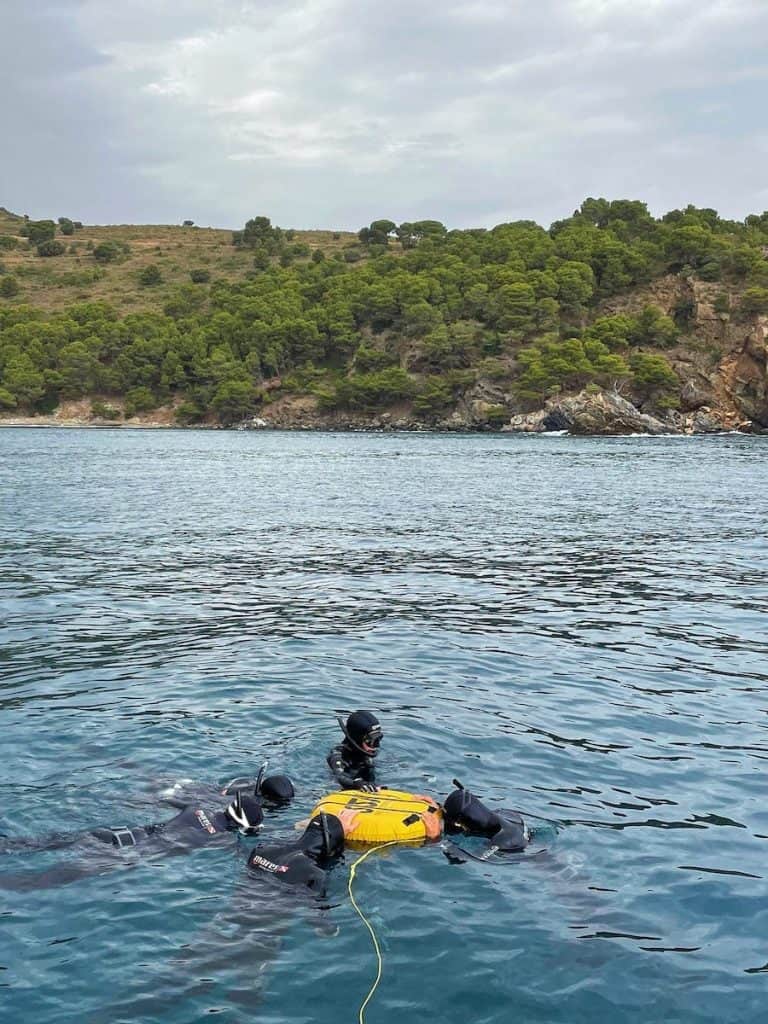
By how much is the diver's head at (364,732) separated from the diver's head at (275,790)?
1.03 meters

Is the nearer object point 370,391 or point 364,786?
point 364,786

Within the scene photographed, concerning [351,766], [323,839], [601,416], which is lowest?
[351,766]

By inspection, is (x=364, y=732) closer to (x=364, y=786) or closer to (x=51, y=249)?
(x=364, y=786)

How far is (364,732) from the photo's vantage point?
10.7m

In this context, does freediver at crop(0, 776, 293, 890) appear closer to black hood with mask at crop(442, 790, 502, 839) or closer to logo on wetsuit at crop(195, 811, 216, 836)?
logo on wetsuit at crop(195, 811, 216, 836)

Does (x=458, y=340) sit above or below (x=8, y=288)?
below

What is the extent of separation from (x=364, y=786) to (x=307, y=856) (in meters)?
1.84

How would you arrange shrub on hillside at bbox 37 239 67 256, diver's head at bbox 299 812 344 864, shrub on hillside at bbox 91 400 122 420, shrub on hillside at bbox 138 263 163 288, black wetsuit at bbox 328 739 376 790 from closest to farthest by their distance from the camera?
diver's head at bbox 299 812 344 864 → black wetsuit at bbox 328 739 376 790 → shrub on hillside at bbox 91 400 122 420 → shrub on hillside at bbox 138 263 163 288 → shrub on hillside at bbox 37 239 67 256

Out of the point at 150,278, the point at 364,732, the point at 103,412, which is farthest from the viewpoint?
the point at 150,278

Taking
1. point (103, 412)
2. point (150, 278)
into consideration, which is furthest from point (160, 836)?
point (150, 278)

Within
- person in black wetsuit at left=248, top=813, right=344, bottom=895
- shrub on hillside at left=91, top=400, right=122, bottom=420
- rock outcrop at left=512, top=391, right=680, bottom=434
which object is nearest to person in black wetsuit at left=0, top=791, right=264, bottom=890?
person in black wetsuit at left=248, top=813, right=344, bottom=895

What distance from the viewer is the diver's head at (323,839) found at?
8.66 m

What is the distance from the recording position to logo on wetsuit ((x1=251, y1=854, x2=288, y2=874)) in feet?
28.0

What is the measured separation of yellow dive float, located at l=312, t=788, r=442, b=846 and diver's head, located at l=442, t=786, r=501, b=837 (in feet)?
0.67
